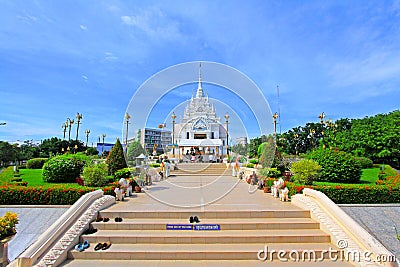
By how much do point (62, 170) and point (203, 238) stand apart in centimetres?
891

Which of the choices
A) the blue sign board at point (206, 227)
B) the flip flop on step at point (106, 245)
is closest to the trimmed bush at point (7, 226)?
the flip flop on step at point (106, 245)

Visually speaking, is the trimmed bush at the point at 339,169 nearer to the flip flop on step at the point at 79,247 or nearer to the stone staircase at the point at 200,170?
the stone staircase at the point at 200,170

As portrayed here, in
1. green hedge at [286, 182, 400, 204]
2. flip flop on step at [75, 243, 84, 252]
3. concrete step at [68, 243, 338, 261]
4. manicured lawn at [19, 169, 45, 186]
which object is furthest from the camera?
manicured lawn at [19, 169, 45, 186]

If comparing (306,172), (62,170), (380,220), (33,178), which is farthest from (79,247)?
(33,178)

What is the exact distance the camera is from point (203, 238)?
5.18m

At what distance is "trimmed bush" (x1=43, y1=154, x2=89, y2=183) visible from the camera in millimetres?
10914

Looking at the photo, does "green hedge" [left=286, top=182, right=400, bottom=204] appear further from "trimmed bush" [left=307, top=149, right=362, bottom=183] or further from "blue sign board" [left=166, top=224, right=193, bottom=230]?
"blue sign board" [left=166, top=224, right=193, bottom=230]

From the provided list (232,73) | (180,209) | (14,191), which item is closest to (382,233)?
(180,209)

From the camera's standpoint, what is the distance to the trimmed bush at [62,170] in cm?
1091

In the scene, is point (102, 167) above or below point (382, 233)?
above

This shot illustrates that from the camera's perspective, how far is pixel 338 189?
789cm

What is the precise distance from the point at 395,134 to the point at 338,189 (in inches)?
958

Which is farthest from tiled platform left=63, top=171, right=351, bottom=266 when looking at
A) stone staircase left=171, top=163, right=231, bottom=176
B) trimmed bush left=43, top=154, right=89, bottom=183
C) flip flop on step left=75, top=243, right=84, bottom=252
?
stone staircase left=171, top=163, right=231, bottom=176

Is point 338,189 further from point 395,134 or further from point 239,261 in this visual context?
point 395,134
